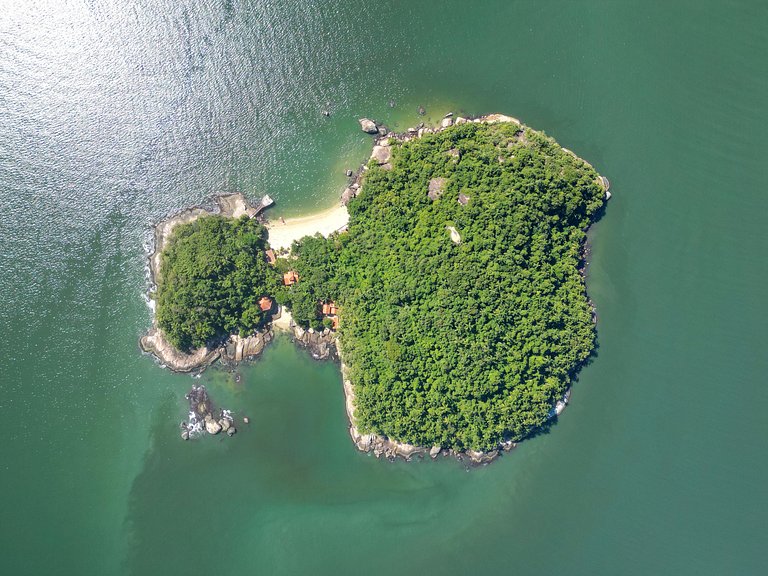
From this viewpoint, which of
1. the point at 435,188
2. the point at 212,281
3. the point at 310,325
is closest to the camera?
the point at 212,281

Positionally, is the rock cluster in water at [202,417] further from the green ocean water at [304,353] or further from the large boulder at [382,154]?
the large boulder at [382,154]

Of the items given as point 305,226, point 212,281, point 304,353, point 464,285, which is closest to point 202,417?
point 304,353

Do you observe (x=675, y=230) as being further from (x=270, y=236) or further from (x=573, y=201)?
(x=270, y=236)

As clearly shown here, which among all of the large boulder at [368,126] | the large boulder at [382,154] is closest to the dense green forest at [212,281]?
the large boulder at [382,154]

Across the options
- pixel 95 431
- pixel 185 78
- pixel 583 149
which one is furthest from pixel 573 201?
pixel 95 431

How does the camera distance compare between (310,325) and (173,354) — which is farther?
(173,354)

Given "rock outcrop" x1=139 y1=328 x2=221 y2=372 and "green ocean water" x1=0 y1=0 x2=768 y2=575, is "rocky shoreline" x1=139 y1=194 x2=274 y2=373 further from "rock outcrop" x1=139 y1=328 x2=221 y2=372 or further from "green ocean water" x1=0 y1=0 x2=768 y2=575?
"green ocean water" x1=0 y1=0 x2=768 y2=575

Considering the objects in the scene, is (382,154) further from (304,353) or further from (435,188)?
(304,353)
